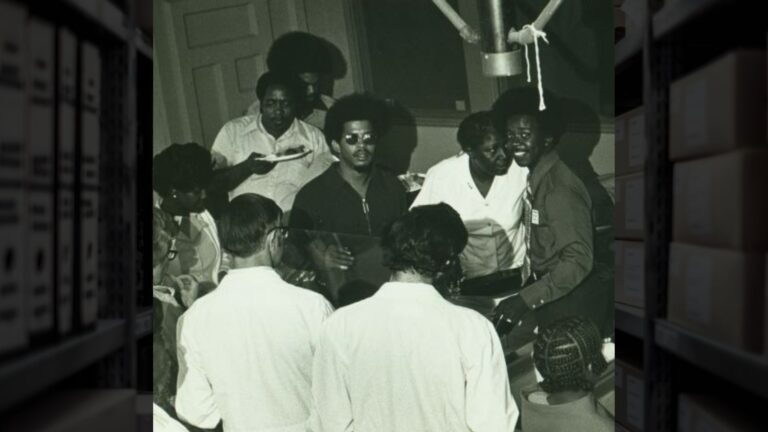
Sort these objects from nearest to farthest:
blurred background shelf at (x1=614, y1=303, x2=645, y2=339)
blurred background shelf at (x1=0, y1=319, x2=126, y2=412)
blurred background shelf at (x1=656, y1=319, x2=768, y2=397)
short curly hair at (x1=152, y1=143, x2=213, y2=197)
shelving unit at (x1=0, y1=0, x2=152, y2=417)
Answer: blurred background shelf at (x1=0, y1=319, x2=126, y2=412), blurred background shelf at (x1=656, y1=319, x2=768, y2=397), shelving unit at (x1=0, y1=0, x2=152, y2=417), blurred background shelf at (x1=614, y1=303, x2=645, y2=339), short curly hair at (x1=152, y1=143, x2=213, y2=197)

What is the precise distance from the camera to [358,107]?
1810 millimetres

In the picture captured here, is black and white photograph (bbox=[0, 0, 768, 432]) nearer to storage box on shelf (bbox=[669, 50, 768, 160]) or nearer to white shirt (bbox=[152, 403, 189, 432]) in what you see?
white shirt (bbox=[152, 403, 189, 432])

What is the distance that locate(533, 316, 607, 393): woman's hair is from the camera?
1783mm

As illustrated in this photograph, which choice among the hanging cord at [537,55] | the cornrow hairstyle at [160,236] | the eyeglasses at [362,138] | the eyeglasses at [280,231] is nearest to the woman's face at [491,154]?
the hanging cord at [537,55]

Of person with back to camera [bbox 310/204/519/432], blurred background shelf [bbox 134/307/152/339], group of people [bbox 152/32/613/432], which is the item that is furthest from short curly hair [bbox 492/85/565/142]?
blurred background shelf [bbox 134/307/152/339]

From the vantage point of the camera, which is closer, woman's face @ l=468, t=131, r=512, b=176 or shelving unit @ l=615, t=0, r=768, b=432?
shelving unit @ l=615, t=0, r=768, b=432

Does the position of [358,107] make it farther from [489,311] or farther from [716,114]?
[716,114]

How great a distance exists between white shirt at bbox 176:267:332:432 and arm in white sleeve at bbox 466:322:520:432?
36 centimetres

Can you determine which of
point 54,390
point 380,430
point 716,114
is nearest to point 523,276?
point 380,430

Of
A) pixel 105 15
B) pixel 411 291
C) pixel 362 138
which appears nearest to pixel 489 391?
pixel 411 291

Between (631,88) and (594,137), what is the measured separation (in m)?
0.36

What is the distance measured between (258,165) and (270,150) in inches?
1.7

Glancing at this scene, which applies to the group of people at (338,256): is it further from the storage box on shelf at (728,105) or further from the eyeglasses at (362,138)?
the storage box on shelf at (728,105)

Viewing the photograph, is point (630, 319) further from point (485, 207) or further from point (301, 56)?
point (301, 56)
